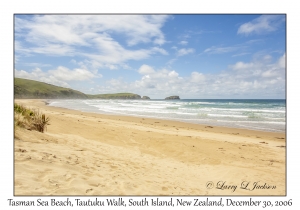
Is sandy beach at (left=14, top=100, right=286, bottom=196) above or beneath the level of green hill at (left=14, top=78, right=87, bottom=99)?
beneath

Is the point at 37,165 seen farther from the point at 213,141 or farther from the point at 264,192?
the point at 213,141

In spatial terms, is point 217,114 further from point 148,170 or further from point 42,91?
point 42,91

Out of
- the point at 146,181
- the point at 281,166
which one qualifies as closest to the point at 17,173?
the point at 146,181

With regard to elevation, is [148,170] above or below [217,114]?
below

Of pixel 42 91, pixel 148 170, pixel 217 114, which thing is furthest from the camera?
pixel 42 91

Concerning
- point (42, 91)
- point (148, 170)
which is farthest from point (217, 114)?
point (42, 91)

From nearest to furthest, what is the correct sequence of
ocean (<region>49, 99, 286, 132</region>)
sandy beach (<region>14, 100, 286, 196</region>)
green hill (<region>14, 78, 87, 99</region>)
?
sandy beach (<region>14, 100, 286, 196</region>)
ocean (<region>49, 99, 286, 132</region>)
green hill (<region>14, 78, 87, 99</region>)

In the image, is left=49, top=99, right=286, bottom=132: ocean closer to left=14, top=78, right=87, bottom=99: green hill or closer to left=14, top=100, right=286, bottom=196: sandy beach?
left=14, top=100, right=286, bottom=196: sandy beach

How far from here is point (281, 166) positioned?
680 centimetres

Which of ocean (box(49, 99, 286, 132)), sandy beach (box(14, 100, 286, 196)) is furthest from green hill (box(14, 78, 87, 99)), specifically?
sandy beach (box(14, 100, 286, 196))

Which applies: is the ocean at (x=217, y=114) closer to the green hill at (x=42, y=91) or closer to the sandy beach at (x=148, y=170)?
the sandy beach at (x=148, y=170)

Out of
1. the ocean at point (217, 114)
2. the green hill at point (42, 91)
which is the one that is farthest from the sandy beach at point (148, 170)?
the green hill at point (42, 91)

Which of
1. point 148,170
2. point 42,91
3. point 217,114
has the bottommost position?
point 148,170
